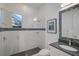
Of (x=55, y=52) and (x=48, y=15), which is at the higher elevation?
(x=48, y=15)

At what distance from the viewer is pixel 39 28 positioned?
62.2 inches

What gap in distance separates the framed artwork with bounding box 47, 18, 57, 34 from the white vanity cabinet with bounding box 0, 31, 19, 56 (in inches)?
19.5

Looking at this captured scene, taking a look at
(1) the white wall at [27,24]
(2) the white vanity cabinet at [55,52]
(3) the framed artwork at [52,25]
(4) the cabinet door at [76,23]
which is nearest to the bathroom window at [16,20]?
(1) the white wall at [27,24]

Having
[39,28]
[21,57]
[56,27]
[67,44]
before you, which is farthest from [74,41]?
[21,57]

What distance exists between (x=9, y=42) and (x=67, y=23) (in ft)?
3.02

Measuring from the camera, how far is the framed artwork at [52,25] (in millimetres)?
1614

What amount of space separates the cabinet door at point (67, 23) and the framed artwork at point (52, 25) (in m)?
0.13

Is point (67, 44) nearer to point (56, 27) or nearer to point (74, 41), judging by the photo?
point (74, 41)

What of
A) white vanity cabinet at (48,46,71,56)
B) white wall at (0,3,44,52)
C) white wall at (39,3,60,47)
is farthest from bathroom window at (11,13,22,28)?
white vanity cabinet at (48,46,71,56)

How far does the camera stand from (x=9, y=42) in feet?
5.21

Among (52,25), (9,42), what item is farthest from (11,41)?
(52,25)

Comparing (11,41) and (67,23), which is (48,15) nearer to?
(67,23)

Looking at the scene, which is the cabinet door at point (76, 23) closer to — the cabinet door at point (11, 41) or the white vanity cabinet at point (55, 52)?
the white vanity cabinet at point (55, 52)

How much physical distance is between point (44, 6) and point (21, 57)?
784mm
